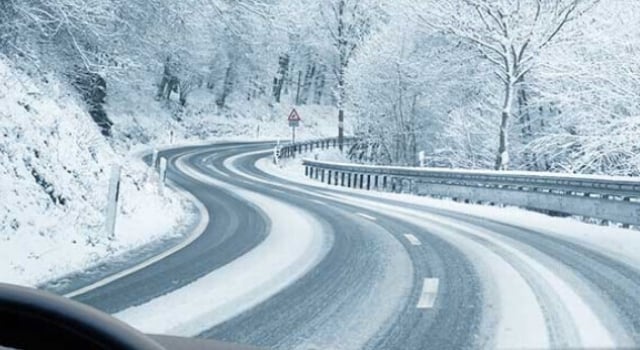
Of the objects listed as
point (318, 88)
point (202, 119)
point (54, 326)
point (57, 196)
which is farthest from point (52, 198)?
point (318, 88)

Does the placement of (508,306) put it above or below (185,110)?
below

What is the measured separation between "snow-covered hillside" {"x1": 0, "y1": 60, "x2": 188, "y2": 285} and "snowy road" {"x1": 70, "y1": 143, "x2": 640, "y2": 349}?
1.14m

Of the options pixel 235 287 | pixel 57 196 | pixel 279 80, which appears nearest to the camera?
pixel 235 287

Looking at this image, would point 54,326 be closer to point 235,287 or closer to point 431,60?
point 235,287

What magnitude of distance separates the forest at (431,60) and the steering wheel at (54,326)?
11.2 m

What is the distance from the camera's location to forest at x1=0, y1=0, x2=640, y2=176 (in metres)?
14.1

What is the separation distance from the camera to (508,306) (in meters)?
5.64

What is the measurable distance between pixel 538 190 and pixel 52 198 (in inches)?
462

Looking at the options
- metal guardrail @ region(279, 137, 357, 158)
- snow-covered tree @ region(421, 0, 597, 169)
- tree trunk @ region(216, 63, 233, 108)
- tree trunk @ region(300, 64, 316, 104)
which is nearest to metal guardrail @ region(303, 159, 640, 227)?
snow-covered tree @ region(421, 0, 597, 169)

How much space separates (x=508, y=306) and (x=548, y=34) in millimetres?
18790

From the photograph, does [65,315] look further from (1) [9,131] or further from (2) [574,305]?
(1) [9,131]

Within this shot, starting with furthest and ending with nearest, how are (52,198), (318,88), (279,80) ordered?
(318,88)
(279,80)
(52,198)

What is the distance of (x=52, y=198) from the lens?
897 cm

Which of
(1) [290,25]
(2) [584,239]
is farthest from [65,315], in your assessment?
(1) [290,25]
